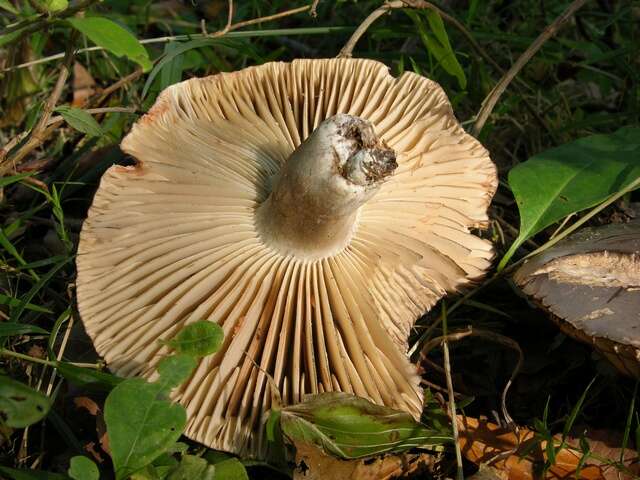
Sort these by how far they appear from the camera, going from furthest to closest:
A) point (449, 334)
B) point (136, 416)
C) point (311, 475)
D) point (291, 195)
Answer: point (449, 334) → point (291, 195) → point (311, 475) → point (136, 416)

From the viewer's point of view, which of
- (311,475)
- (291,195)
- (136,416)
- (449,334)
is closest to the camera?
(136,416)

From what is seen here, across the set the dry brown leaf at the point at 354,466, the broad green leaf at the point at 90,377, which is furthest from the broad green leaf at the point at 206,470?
the broad green leaf at the point at 90,377

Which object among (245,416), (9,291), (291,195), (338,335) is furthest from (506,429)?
(9,291)

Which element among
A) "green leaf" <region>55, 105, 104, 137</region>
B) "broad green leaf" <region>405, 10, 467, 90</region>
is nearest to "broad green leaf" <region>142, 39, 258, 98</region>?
"green leaf" <region>55, 105, 104, 137</region>

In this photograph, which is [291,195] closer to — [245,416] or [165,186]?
[165,186]

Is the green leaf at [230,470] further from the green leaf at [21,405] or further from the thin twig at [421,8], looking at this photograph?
the thin twig at [421,8]

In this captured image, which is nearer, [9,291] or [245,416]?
[245,416]
